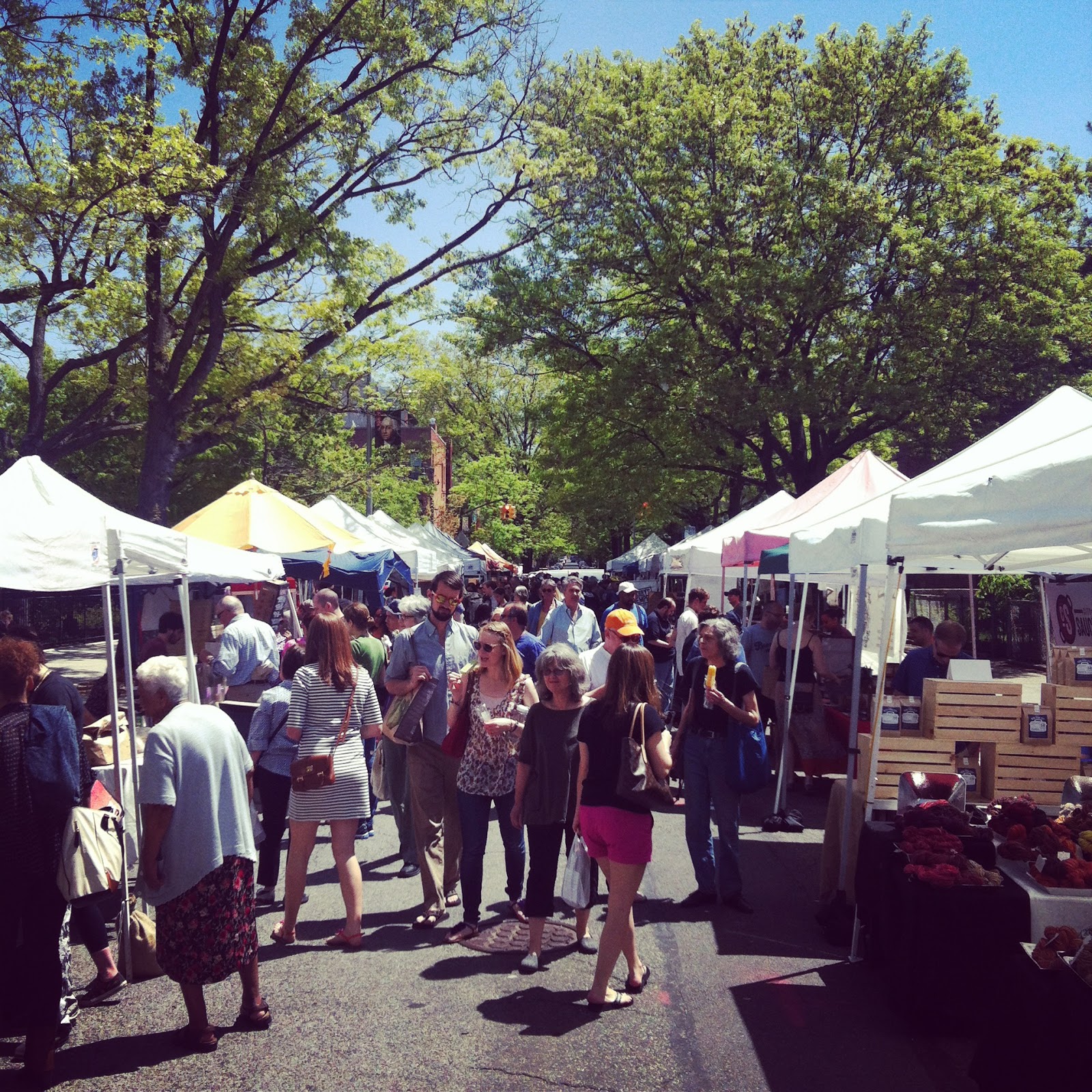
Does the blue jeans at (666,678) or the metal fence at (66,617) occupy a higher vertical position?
the metal fence at (66,617)

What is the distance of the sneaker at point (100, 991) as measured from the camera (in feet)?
16.3

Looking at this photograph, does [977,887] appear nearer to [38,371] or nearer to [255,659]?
[255,659]

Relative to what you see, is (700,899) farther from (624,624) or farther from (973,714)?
(973,714)

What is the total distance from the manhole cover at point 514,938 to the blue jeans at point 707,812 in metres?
0.97

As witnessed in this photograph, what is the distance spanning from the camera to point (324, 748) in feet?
18.3

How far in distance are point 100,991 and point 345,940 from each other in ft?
4.17

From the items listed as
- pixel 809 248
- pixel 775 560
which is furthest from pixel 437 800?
pixel 809 248

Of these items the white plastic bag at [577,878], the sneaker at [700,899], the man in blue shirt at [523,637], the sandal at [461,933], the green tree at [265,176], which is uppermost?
the green tree at [265,176]

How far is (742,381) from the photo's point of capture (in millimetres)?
23172

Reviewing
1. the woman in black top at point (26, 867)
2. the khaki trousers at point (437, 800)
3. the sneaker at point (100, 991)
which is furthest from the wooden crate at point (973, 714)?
the woman in black top at point (26, 867)

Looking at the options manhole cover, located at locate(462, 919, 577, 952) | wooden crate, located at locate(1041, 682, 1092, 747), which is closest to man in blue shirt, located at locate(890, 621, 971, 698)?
wooden crate, located at locate(1041, 682, 1092, 747)

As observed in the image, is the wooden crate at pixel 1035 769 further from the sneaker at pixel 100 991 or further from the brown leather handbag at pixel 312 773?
the sneaker at pixel 100 991

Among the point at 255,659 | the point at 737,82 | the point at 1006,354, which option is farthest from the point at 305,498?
the point at 255,659

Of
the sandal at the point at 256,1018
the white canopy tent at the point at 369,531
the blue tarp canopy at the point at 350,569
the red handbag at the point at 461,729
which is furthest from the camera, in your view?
the white canopy tent at the point at 369,531
